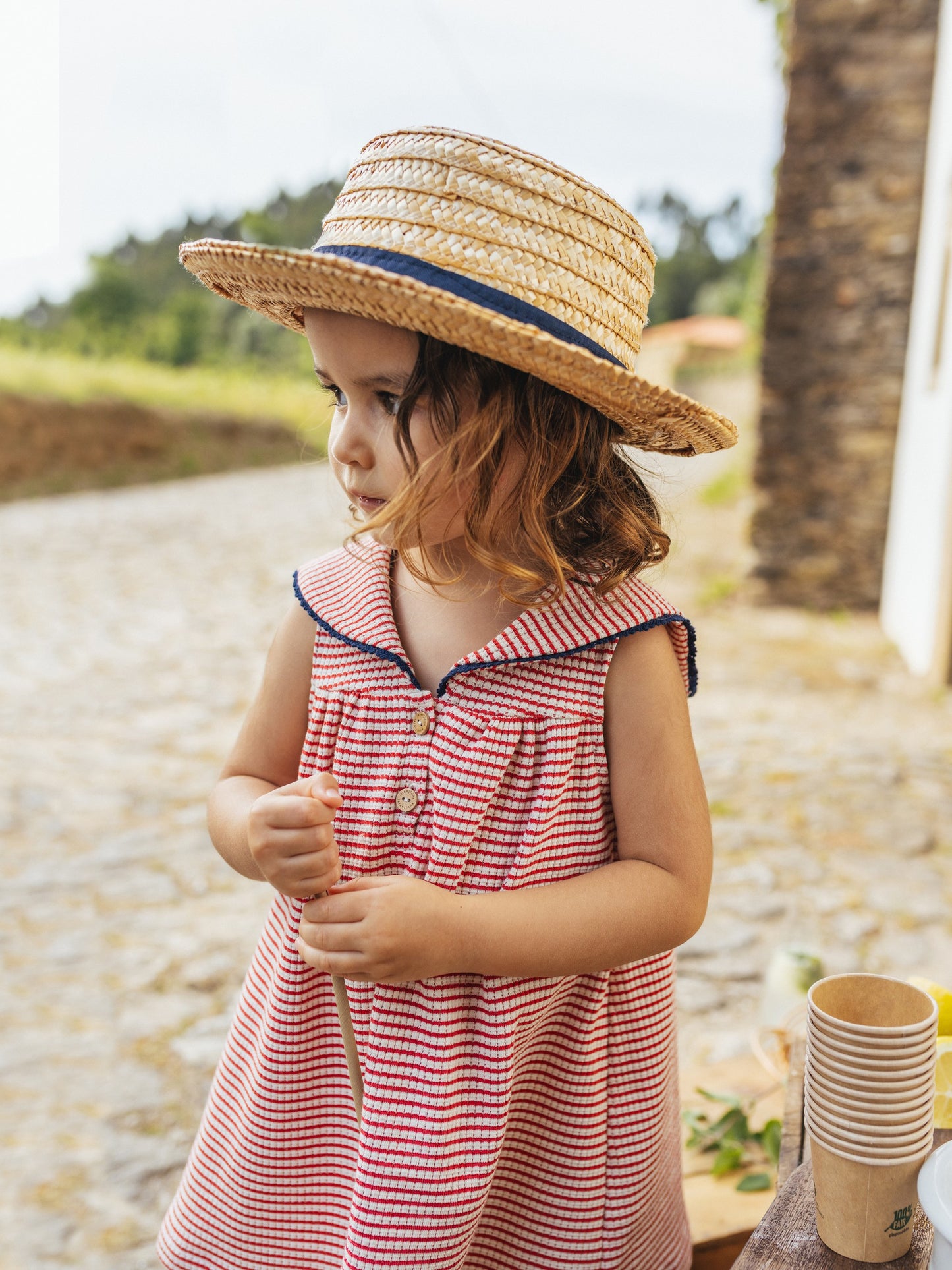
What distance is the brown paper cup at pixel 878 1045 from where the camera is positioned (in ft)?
3.16

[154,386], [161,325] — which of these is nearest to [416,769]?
[154,386]

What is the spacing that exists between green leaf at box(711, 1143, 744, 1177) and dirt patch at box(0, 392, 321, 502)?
38.1 ft

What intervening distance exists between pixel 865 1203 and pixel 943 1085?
0.42m

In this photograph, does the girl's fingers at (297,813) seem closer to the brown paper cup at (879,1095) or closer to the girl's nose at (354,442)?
the girl's nose at (354,442)

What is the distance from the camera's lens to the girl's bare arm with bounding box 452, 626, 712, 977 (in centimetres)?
121

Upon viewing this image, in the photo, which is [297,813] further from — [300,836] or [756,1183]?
[756,1183]

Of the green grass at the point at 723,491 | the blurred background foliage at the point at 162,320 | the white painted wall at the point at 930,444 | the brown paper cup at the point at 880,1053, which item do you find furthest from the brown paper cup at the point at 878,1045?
the blurred background foliage at the point at 162,320

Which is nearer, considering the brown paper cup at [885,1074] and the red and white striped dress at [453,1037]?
the brown paper cup at [885,1074]

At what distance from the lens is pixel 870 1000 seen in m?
1.07

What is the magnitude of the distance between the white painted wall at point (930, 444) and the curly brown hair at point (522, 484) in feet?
16.0

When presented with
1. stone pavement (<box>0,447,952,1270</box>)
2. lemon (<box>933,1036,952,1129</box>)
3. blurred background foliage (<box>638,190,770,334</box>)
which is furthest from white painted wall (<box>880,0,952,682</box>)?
blurred background foliage (<box>638,190,770,334</box>)

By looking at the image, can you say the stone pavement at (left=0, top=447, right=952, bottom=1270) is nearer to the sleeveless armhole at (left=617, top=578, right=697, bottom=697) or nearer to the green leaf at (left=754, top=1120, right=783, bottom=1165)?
the sleeveless armhole at (left=617, top=578, right=697, bottom=697)

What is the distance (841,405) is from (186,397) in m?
12.5

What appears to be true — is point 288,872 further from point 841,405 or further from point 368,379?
point 841,405
